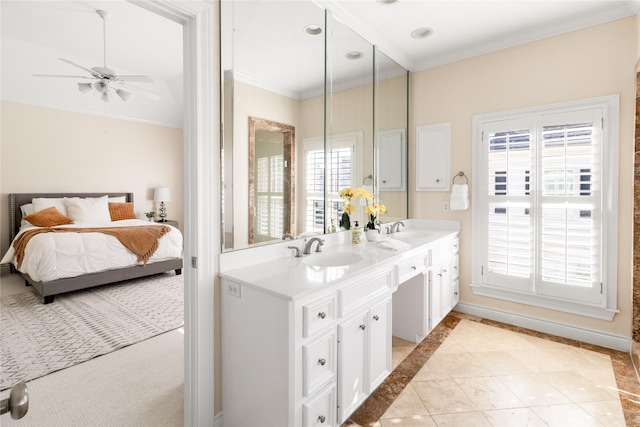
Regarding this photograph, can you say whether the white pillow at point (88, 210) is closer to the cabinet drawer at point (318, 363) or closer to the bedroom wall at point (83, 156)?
the bedroom wall at point (83, 156)

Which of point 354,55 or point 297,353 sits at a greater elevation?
point 354,55

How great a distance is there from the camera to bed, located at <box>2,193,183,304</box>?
348 centimetres

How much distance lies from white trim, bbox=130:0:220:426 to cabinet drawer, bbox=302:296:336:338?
1.82 feet

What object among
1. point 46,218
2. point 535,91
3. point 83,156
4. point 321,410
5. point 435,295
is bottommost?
point 321,410

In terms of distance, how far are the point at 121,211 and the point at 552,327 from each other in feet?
20.9

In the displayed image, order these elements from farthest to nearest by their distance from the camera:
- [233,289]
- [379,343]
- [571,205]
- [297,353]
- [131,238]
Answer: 1. [131,238]
2. [571,205]
3. [379,343]
4. [233,289]
5. [297,353]

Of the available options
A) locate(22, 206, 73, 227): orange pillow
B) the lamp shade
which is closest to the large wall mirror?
locate(22, 206, 73, 227): orange pillow

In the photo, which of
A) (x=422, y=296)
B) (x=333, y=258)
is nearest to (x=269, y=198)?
(x=333, y=258)

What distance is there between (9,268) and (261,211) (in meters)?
5.24

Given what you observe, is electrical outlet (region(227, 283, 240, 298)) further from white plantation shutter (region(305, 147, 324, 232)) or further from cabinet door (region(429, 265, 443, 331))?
cabinet door (region(429, 265, 443, 331))

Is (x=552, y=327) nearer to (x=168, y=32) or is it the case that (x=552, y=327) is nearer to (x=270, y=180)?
(x=270, y=180)

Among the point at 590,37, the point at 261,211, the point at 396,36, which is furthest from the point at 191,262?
the point at 590,37

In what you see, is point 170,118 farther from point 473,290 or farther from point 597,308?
point 597,308

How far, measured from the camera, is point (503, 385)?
2.17 m
